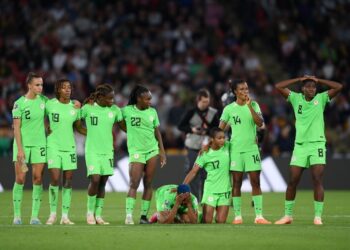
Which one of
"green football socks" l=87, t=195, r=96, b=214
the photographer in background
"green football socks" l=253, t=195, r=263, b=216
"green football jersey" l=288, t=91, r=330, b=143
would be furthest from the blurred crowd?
"green football socks" l=87, t=195, r=96, b=214

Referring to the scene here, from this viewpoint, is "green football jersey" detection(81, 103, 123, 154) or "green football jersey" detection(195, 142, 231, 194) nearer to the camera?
"green football jersey" detection(81, 103, 123, 154)

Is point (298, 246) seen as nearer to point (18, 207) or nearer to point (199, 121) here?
point (18, 207)

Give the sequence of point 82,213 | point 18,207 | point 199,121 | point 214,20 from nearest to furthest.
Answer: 1. point 18,207
2. point 82,213
3. point 199,121
4. point 214,20

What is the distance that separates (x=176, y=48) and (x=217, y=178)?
16332 millimetres

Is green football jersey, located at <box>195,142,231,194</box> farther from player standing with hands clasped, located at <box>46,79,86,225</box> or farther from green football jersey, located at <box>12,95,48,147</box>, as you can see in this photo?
green football jersey, located at <box>12,95,48,147</box>

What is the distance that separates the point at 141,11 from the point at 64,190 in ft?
58.2

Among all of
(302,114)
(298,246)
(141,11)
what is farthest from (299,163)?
(141,11)

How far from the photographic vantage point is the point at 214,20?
117 feet

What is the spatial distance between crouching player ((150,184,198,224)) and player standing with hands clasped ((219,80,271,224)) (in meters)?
0.75

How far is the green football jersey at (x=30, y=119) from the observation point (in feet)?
58.9

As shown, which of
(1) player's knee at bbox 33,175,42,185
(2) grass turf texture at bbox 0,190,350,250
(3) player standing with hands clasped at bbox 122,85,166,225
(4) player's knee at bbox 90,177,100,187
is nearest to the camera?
(2) grass turf texture at bbox 0,190,350,250

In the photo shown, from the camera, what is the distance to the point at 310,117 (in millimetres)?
18078

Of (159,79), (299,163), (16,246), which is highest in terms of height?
(159,79)

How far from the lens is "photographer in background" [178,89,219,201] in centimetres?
2266
